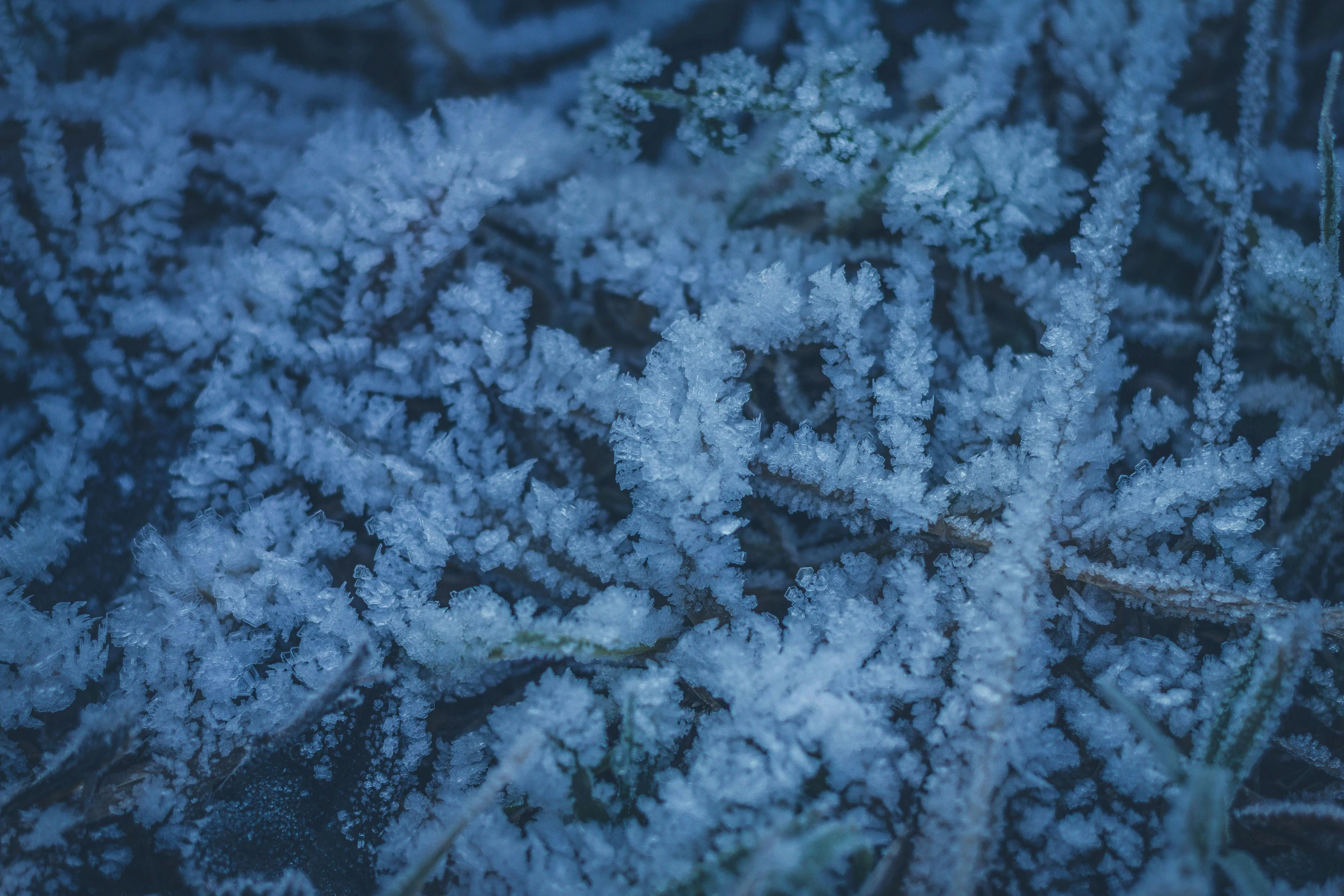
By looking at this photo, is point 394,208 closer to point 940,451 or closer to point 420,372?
point 420,372

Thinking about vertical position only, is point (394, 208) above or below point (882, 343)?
above

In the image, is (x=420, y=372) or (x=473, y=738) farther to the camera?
(x=420, y=372)

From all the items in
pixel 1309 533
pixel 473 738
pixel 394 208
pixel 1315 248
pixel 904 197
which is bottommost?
pixel 1309 533

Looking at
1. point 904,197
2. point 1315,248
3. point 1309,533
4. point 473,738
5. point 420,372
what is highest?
point 420,372

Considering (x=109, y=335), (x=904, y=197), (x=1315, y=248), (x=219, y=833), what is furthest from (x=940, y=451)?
(x=109, y=335)

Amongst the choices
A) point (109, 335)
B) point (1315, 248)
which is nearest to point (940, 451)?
point (1315, 248)

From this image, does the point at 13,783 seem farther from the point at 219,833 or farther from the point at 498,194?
the point at 498,194
